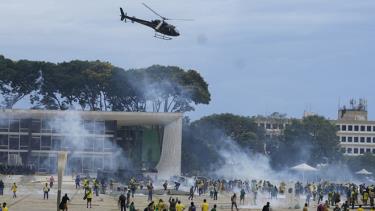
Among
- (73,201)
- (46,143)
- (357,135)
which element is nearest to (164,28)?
(73,201)

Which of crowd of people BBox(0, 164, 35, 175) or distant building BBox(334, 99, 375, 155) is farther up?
distant building BBox(334, 99, 375, 155)

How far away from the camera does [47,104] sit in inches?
4791

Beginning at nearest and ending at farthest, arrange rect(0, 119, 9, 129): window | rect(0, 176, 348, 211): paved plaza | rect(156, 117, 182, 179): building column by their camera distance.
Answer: rect(0, 176, 348, 211): paved plaza, rect(0, 119, 9, 129): window, rect(156, 117, 182, 179): building column

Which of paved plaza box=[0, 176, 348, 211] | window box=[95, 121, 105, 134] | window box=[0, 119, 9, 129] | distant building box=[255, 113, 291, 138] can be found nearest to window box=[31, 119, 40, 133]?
window box=[0, 119, 9, 129]

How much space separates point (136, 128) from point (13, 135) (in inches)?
744

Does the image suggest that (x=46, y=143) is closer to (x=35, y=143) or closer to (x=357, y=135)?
(x=35, y=143)

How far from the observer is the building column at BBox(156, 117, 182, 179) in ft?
313

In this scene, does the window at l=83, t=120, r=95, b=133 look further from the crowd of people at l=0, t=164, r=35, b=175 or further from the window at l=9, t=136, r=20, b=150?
the crowd of people at l=0, t=164, r=35, b=175

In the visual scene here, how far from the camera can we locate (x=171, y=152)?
95.6m

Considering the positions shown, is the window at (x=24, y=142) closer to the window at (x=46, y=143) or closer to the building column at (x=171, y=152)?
the window at (x=46, y=143)

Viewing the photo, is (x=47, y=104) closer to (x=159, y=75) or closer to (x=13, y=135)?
(x=159, y=75)

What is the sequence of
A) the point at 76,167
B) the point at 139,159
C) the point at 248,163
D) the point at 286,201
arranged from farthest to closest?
1. the point at 248,163
2. the point at 139,159
3. the point at 76,167
4. the point at 286,201

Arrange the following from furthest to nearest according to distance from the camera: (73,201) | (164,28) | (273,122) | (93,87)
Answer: (273,122) → (93,87) → (164,28) → (73,201)

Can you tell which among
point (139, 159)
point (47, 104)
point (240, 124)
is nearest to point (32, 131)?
point (139, 159)
